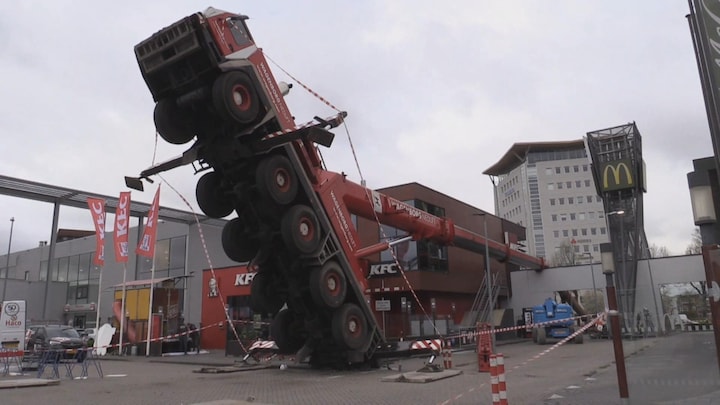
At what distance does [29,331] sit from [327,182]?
20007 mm

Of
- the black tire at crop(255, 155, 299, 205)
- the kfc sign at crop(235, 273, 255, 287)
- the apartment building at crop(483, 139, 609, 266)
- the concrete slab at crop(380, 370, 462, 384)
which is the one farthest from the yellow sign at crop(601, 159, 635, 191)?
the apartment building at crop(483, 139, 609, 266)

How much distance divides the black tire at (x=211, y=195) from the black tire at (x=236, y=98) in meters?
2.35

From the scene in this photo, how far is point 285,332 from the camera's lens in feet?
55.6

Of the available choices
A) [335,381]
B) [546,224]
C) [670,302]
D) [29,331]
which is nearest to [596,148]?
[670,302]

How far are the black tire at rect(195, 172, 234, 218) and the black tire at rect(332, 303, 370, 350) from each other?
4205mm

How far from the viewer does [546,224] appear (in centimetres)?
12325

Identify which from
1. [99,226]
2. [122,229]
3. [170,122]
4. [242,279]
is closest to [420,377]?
[170,122]

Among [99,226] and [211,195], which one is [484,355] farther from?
[99,226]

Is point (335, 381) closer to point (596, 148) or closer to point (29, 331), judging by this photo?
point (29, 331)

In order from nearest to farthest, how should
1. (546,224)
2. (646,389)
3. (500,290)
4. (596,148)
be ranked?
(646,389)
(596,148)
(500,290)
(546,224)

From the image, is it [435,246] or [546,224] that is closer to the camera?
[435,246]

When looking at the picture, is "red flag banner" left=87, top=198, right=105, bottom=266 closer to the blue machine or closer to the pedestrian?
the pedestrian

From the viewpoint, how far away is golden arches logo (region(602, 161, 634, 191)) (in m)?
31.8

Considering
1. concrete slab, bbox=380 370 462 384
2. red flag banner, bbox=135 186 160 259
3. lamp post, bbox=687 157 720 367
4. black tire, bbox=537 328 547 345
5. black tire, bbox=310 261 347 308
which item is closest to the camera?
lamp post, bbox=687 157 720 367
